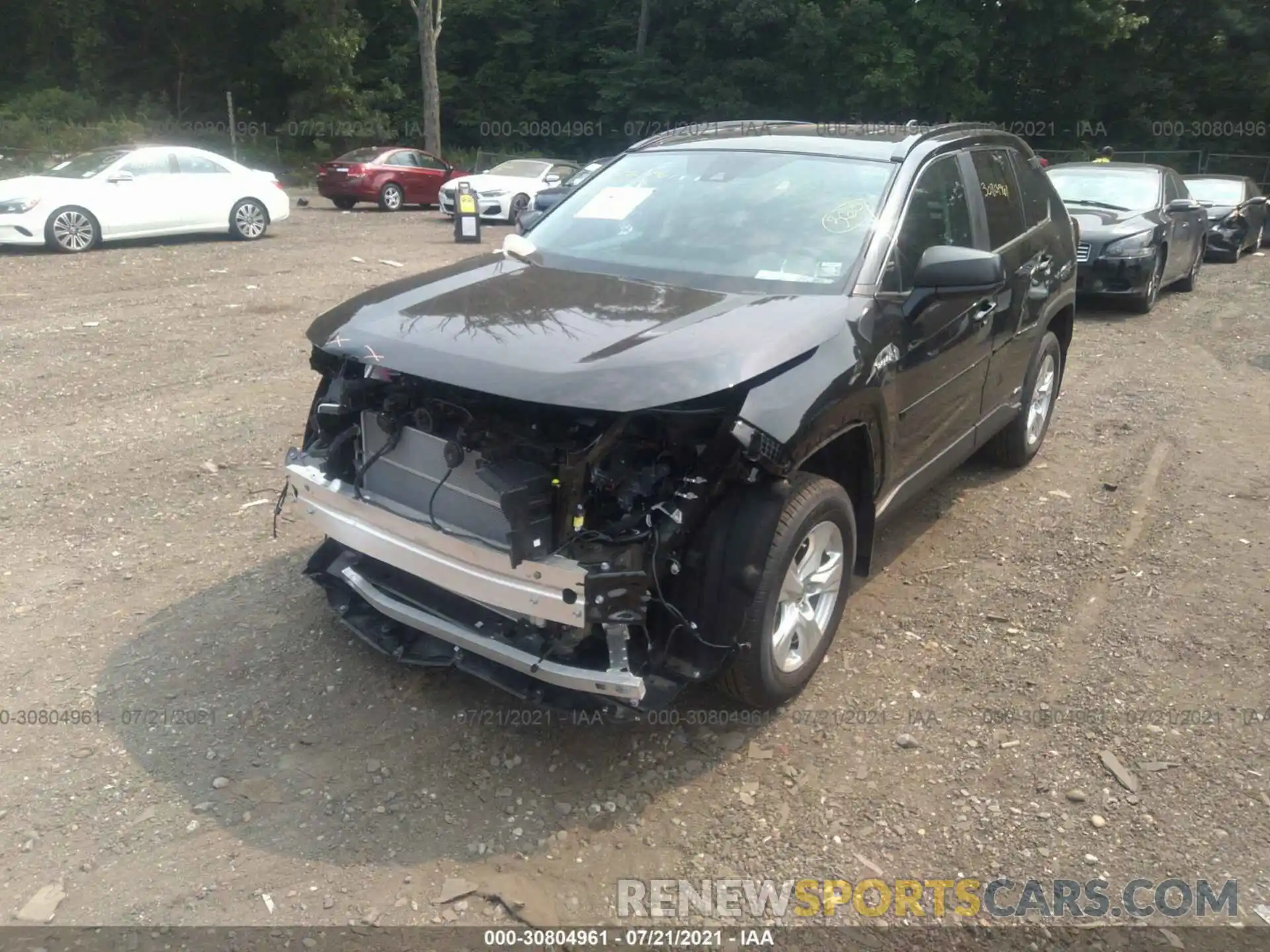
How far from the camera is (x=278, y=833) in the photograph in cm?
300

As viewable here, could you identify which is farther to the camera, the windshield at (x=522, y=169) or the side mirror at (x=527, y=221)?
the windshield at (x=522, y=169)

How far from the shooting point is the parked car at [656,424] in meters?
2.97

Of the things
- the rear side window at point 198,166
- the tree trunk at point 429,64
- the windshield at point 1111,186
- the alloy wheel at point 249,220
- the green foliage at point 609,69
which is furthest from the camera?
the green foliage at point 609,69

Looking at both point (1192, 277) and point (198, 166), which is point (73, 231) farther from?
point (1192, 277)

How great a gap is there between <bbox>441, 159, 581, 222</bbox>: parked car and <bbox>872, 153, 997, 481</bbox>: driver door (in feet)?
53.7

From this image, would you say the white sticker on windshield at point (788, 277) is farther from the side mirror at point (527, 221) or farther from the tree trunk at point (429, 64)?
the tree trunk at point (429, 64)

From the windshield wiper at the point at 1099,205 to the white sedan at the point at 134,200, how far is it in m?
11.6

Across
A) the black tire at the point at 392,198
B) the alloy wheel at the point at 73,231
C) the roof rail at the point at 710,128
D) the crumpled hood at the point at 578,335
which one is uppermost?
the roof rail at the point at 710,128

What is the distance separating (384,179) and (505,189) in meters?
3.28

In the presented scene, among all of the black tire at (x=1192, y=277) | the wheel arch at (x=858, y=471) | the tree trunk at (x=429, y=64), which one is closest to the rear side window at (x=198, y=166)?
the black tire at (x=1192, y=277)

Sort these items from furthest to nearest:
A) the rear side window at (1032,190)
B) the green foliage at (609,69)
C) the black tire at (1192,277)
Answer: the green foliage at (609,69) → the black tire at (1192,277) → the rear side window at (1032,190)

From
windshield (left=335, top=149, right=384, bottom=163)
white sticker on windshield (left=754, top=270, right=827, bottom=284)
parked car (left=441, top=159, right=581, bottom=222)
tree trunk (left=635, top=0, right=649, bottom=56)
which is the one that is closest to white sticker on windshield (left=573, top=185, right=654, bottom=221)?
white sticker on windshield (left=754, top=270, right=827, bottom=284)

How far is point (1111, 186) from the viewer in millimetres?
11500

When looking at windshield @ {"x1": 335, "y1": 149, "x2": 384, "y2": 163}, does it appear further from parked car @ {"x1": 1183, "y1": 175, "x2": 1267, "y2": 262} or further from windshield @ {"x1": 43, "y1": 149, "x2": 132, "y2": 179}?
parked car @ {"x1": 1183, "y1": 175, "x2": 1267, "y2": 262}
